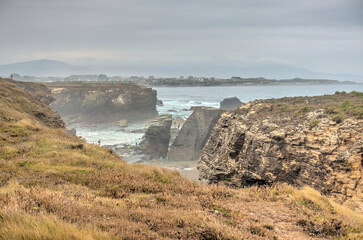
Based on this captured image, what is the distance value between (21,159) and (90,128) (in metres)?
71.9

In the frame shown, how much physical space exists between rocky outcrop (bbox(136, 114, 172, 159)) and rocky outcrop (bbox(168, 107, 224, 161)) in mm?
2243

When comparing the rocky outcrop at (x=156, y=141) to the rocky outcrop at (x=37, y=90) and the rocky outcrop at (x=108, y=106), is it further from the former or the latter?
the rocky outcrop at (x=108, y=106)

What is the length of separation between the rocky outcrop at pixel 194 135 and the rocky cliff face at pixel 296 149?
2760 cm

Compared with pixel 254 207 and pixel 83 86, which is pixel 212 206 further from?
pixel 83 86

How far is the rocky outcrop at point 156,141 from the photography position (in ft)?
162

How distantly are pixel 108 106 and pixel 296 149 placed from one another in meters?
87.6

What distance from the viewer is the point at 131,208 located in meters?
6.53

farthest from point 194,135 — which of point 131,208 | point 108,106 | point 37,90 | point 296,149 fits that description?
point 108,106

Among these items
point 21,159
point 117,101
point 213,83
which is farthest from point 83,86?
point 21,159

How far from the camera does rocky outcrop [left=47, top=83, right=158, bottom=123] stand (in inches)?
3642

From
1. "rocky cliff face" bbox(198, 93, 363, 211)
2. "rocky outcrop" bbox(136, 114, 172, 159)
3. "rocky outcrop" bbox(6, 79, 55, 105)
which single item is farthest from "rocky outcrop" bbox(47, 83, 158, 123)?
"rocky cliff face" bbox(198, 93, 363, 211)

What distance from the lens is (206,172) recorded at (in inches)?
802

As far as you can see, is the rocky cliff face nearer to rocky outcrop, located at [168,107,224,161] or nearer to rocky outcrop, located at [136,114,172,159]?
rocky outcrop, located at [168,107,224,161]

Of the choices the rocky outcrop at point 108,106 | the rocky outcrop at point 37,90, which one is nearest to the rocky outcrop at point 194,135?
the rocky outcrop at point 37,90
